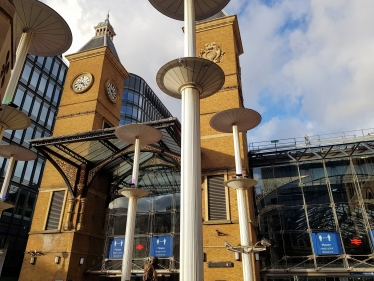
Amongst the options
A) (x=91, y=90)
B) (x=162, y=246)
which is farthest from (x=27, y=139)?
(x=162, y=246)

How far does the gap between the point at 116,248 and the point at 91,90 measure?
13.2m

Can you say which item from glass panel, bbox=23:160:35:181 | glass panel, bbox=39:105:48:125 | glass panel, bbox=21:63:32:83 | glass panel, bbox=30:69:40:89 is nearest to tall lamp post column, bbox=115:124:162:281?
glass panel, bbox=23:160:35:181

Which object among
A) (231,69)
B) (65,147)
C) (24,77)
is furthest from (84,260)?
(24,77)

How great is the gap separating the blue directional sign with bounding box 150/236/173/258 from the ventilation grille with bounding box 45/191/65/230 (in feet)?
22.2

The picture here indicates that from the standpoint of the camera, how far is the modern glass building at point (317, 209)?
700 inches

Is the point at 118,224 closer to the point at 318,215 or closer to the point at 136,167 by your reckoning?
the point at 136,167

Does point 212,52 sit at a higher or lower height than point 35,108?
lower

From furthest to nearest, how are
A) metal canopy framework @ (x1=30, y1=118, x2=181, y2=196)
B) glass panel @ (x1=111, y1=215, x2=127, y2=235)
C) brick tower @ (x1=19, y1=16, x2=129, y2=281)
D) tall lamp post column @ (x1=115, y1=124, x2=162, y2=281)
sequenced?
1. glass panel @ (x1=111, y1=215, x2=127, y2=235)
2. brick tower @ (x1=19, y1=16, x2=129, y2=281)
3. metal canopy framework @ (x1=30, y1=118, x2=181, y2=196)
4. tall lamp post column @ (x1=115, y1=124, x2=162, y2=281)

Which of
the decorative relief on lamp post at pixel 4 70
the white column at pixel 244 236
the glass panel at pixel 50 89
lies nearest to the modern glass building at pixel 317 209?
the white column at pixel 244 236

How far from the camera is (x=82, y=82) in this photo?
26.7 m

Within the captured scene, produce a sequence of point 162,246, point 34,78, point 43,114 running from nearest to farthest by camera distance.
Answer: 1. point 162,246
2. point 34,78
3. point 43,114

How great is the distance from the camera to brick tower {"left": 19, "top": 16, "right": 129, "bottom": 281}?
19.6 m

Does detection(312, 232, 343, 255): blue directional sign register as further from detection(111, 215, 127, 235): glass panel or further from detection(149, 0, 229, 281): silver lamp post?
detection(111, 215, 127, 235): glass panel

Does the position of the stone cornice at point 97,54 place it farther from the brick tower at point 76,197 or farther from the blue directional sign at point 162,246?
the blue directional sign at point 162,246
